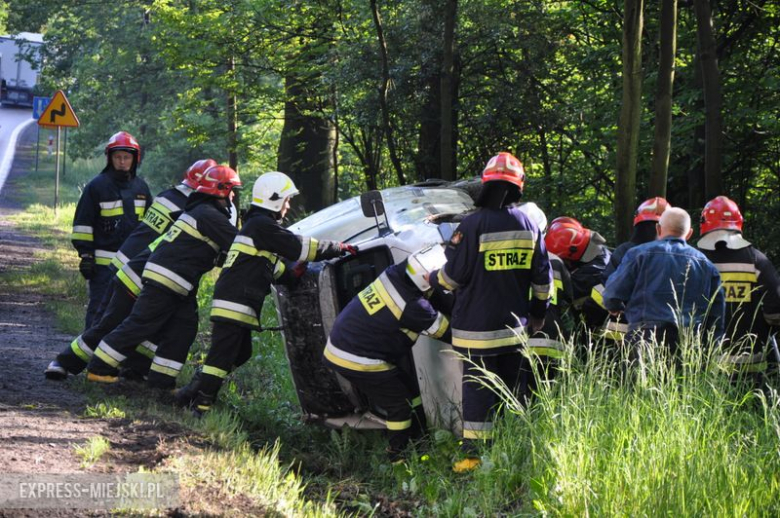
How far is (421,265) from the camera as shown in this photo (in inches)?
256

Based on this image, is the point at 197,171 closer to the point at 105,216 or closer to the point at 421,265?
the point at 105,216

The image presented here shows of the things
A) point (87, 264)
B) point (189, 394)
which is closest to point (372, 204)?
point (189, 394)

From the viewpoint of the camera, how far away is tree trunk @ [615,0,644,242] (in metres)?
8.95

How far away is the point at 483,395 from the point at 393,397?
77cm

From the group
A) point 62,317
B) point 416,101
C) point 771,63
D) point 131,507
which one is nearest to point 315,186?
point 416,101

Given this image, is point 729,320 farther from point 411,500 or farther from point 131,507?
point 131,507

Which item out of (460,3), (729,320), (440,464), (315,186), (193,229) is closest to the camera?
(440,464)

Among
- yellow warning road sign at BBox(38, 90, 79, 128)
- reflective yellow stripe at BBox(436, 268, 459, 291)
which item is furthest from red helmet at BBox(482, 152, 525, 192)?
yellow warning road sign at BBox(38, 90, 79, 128)

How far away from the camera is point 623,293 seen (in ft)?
20.9

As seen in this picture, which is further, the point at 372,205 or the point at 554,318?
the point at 372,205

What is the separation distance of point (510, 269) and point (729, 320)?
5.87 feet

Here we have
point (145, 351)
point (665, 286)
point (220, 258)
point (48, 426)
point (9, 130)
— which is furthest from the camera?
point (9, 130)

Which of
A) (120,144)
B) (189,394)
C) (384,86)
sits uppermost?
(384,86)

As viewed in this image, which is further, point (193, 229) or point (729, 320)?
point (193, 229)
